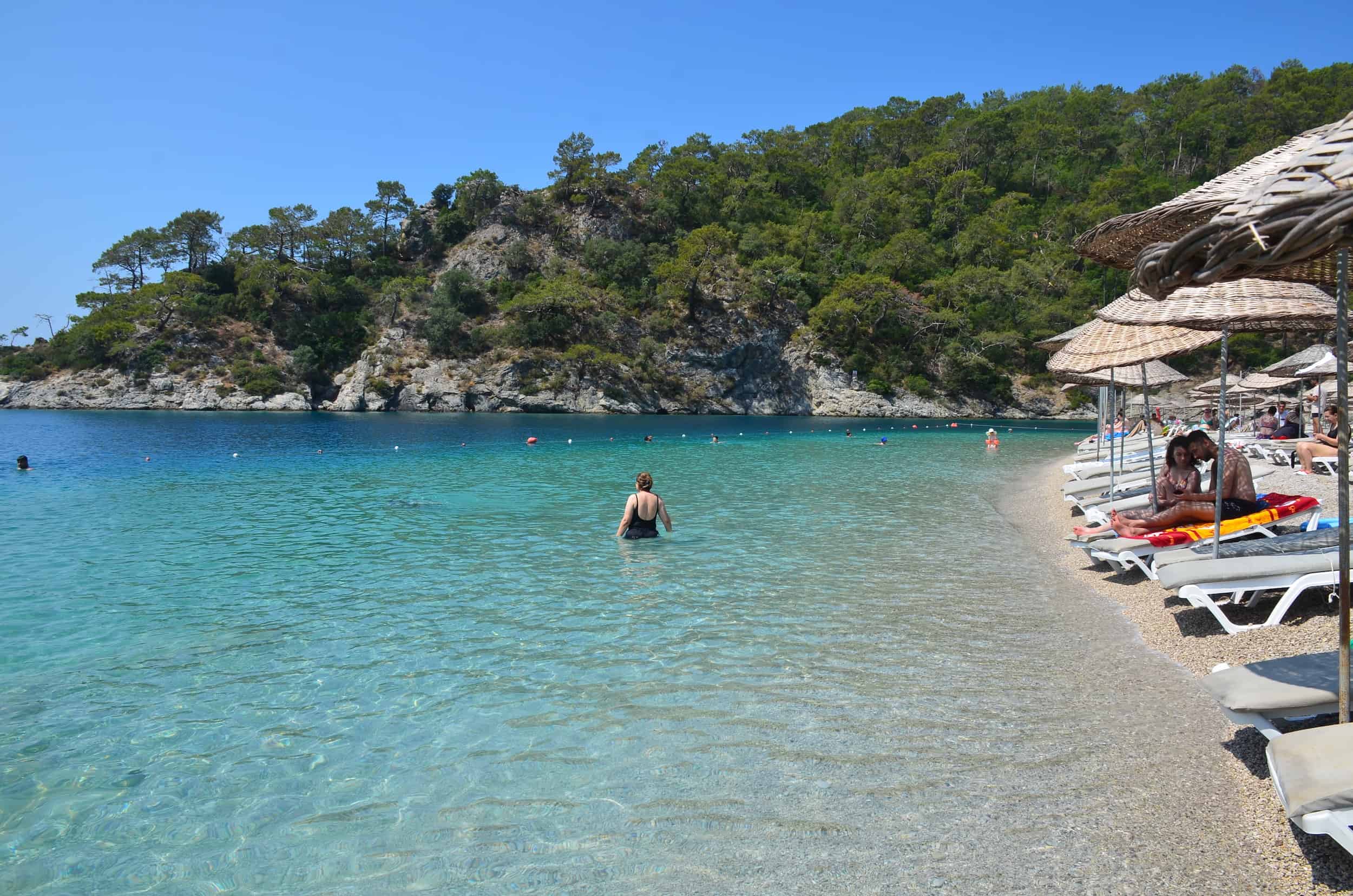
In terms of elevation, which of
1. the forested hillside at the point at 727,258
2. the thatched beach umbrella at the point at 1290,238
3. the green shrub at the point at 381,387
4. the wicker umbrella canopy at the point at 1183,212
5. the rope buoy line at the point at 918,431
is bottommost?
the rope buoy line at the point at 918,431

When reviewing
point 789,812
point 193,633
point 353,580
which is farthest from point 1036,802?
point 353,580

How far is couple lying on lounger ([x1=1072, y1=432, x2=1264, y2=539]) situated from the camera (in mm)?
9008

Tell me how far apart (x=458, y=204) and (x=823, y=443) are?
2944 inches

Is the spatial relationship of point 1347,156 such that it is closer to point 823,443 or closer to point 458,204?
point 823,443

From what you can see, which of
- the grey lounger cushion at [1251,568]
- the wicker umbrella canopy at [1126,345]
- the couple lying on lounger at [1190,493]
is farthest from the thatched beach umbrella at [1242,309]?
the wicker umbrella canopy at [1126,345]

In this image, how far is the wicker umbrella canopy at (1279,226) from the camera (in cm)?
286

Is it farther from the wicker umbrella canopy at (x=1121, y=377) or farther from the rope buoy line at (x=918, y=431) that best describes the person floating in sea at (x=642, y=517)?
the rope buoy line at (x=918, y=431)

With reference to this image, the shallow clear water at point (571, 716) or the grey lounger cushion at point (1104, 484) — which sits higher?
the grey lounger cushion at point (1104, 484)

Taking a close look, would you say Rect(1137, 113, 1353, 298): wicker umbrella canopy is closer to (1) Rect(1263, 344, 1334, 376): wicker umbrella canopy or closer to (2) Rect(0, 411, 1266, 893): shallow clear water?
(2) Rect(0, 411, 1266, 893): shallow clear water

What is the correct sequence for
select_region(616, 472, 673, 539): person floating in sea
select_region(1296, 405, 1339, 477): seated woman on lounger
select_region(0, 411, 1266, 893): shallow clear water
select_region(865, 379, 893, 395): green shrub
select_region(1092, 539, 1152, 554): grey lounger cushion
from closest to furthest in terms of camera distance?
1. select_region(0, 411, 1266, 893): shallow clear water
2. select_region(1092, 539, 1152, 554): grey lounger cushion
3. select_region(616, 472, 673, 539): person floating in sea
4. select_region(1296, 405, 1339, 477): seated woman on lounger
5. select_region(865, 379, 893, 395): green shrub

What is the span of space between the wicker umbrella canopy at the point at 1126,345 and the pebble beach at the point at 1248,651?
2.73 meters

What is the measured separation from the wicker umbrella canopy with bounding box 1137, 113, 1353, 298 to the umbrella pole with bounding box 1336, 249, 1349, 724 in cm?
64

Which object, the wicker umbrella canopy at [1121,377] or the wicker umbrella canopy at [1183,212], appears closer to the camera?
the wicker umbrella canopy at [1183,212]

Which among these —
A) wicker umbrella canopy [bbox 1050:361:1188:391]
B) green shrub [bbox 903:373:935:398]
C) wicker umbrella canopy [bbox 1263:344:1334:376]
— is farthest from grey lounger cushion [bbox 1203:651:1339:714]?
green shrub [bbox 903:373:935:398]
